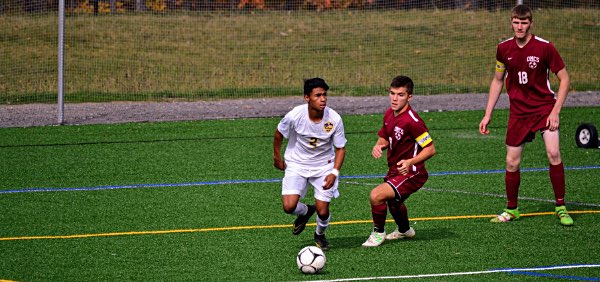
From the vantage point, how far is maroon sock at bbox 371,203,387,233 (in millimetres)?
9023

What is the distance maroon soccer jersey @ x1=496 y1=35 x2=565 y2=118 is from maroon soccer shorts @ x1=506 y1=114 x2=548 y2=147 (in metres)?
0.05

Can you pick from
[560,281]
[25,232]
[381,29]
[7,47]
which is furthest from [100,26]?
[560,281]

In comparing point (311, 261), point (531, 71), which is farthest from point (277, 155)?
point (531, 71)

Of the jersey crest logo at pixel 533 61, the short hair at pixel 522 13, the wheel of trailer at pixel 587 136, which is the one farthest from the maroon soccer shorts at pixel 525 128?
the wheel of trailer at pixel 587 136

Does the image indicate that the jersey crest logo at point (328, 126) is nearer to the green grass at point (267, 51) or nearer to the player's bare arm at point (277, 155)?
the player's bare arm at point (277, 155)

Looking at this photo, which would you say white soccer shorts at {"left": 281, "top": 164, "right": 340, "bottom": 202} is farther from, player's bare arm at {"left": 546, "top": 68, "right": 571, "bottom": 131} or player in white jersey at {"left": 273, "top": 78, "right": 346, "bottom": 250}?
player's bare arm at {"left": 546, "top": 68, "right": 571, "bottom": 131}

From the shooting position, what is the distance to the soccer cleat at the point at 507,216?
1006cm

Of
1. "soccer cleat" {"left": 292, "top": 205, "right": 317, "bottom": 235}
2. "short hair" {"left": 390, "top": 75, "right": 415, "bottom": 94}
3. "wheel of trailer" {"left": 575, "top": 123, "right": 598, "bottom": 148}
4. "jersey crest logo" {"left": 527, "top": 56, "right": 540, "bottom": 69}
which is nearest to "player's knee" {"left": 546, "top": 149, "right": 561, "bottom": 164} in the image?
"jersey crest logo" {"left": 527, "top": 56, "right": 540, "bottom": 69}

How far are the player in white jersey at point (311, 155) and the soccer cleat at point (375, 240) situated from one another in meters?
0.39

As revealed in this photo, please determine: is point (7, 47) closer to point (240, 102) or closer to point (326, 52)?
point (240, 102)

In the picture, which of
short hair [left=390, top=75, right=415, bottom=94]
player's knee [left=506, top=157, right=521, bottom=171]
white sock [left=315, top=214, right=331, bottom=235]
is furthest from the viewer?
player's knee [left=506, top=157, right=521, bottom=171]

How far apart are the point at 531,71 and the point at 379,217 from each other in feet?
7.64

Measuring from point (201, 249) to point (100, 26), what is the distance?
15.3 m

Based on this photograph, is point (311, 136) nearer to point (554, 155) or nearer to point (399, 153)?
point (399, 153)
